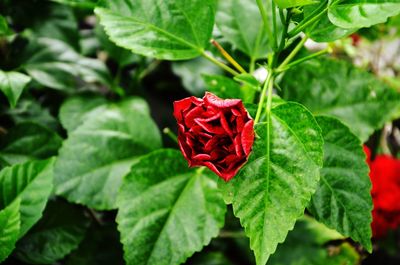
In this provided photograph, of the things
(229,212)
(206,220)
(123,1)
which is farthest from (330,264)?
(123,1)

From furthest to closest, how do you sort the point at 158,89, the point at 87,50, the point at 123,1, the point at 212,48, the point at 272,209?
the point at 158,89 < the point at 87,50 < the point at 212,48 < the point at 123,1 < the point at 272,209

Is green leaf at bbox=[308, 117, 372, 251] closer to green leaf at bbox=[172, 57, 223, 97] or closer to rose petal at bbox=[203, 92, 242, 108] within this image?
rose petal at bbox=[203, 92, 242, 108]

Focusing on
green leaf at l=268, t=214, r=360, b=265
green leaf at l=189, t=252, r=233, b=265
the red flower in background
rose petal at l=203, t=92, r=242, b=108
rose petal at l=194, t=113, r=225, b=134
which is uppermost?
rose petal at l=203, t=92, r=242, b=108

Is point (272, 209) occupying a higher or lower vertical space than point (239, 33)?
lower

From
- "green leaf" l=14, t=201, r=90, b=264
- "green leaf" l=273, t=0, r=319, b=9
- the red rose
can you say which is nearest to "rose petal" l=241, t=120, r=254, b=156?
the red rose

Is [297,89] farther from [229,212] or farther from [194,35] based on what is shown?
[229,212]

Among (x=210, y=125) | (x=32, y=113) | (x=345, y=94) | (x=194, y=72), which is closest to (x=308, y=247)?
(x=345, y=94)

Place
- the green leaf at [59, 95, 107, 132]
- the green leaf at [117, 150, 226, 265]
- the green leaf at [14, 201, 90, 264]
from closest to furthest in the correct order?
the green leaf at [117, 150, 226, 265] < the green leaf at [14, 201, 90, 264] < the green leaf at [59, 95, 107, 132]
